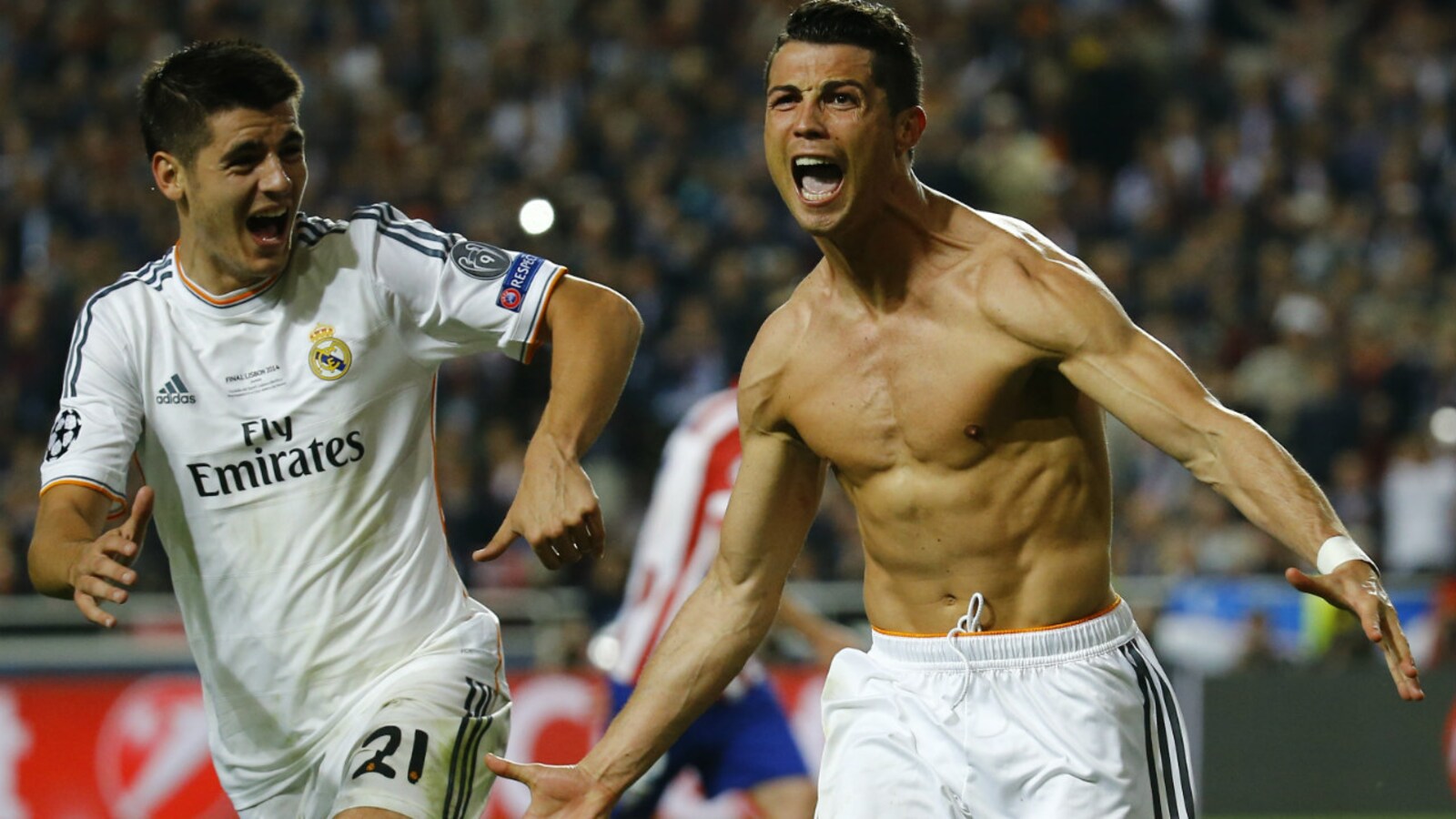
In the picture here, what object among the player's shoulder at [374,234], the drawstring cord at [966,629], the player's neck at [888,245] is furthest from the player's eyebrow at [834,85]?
the drawstring cord at [966,629]

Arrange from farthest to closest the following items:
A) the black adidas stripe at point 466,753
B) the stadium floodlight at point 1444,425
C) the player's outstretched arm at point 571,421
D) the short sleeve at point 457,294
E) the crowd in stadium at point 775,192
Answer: the stadium floodlight at point 1444,425, the crowd in stadium at point 775,192, the short sleeve at point 457,294, the black adidas stripe at point 466,753, the player's outstretched arm at point 571,421

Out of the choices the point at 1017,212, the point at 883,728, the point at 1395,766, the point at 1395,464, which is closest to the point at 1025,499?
the point at 883,728

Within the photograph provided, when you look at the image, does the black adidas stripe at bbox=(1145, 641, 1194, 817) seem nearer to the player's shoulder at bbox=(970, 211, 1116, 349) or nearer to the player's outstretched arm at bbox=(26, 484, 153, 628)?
the player's shoulder at bbox=(970, 211, 1116, 349)

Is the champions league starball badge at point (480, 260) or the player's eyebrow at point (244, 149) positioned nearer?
the player's eyebrow at point (244, 149)

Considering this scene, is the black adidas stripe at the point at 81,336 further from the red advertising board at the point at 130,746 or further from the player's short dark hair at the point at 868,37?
the red advertising board at the point at 130,746

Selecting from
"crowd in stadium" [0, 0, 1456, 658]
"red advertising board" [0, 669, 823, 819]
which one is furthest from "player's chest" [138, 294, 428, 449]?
"crowd in stadium" [0, 0, 1456, 658]

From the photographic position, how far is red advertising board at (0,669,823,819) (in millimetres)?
10242

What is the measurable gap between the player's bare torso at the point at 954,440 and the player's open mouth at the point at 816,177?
0.84 ft

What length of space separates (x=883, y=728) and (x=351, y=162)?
38.7 ft

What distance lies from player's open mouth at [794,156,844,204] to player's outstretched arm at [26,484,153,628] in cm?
159

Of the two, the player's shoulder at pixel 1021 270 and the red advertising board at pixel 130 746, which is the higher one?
the player's shoulder at pixel 1021 270

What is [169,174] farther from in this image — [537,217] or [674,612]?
[537,217]

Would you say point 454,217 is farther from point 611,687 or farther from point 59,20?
point 611,687

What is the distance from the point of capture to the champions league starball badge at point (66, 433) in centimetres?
478
